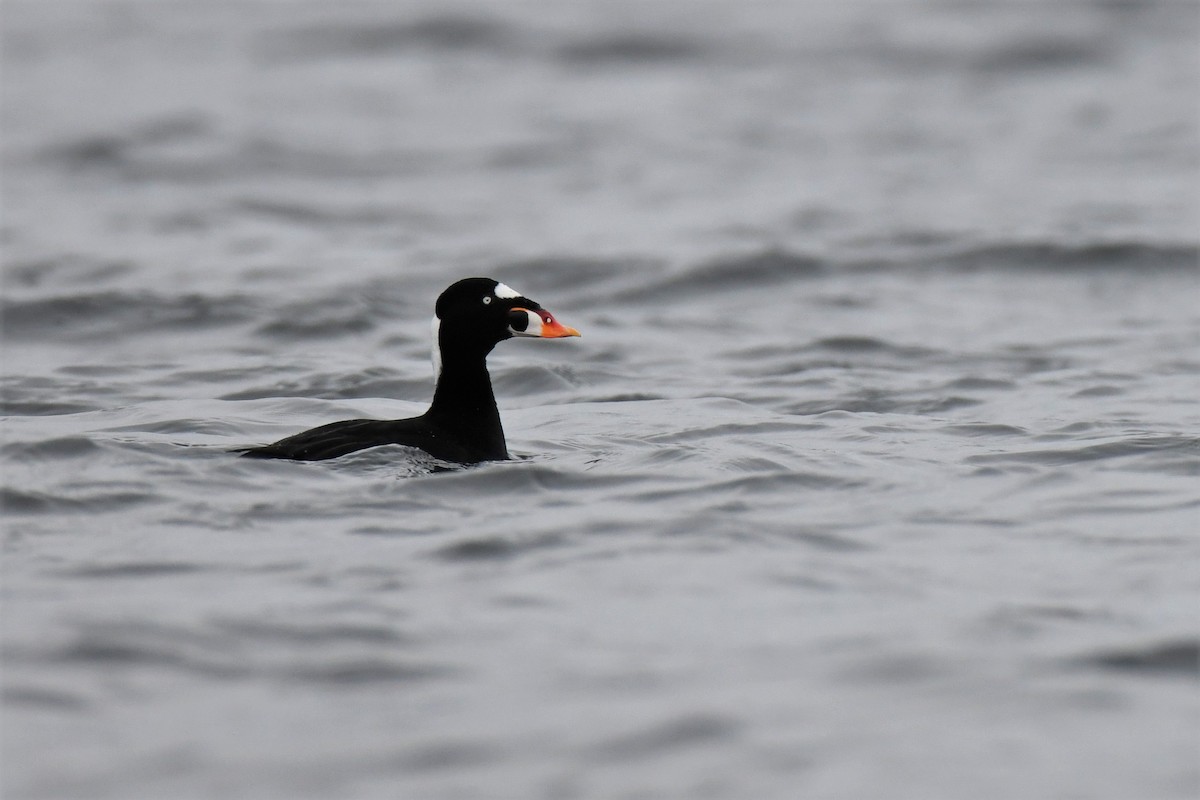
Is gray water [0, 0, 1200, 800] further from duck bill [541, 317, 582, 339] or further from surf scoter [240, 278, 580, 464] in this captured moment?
duck bill [541, 317, 582, 339]

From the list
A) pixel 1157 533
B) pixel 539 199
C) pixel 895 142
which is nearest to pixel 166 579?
pixel 1157 533

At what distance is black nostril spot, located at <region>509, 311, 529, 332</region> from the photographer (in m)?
9.39

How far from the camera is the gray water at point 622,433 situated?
19.5ft

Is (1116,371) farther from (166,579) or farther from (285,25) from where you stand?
(285,25)

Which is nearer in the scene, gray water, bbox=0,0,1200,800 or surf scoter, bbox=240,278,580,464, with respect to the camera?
gray water, bbox=0,0,1200,800

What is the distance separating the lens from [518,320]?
30.9 ft

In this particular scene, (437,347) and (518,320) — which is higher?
(518,320)

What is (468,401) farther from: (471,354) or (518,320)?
(518,320)

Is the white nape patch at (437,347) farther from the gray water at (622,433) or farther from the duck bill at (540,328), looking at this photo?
the gray water at (622,433)

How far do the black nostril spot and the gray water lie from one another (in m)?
0.70

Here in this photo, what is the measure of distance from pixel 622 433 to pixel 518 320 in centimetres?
143

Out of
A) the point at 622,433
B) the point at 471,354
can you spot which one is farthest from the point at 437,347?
the point at 622,433

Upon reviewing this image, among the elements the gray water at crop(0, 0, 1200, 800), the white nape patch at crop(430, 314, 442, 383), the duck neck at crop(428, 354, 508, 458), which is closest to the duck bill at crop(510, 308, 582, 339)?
the duck neck at crop(428, 354, 508, 458)

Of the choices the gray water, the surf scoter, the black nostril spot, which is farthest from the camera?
the black nostril spot
